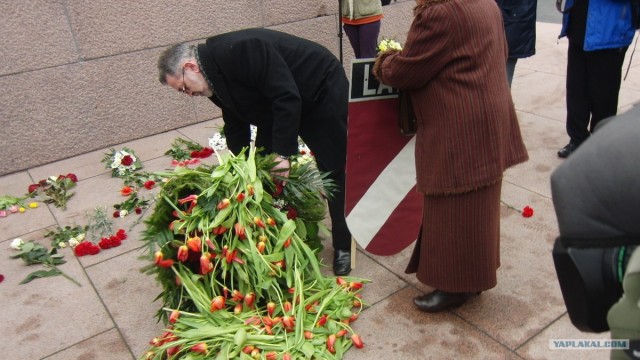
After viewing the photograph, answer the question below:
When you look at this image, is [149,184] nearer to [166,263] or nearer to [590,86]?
[166,263]

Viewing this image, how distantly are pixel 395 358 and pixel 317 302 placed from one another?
0.50 metres

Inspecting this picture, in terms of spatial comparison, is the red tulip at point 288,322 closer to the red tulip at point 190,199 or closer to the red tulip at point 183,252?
the red tulip at point 183,252

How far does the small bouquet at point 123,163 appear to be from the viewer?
16.1 feet

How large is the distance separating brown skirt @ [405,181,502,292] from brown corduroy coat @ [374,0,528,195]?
0.10 metres

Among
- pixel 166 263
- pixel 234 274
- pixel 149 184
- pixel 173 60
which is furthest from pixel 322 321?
pixel 149 184

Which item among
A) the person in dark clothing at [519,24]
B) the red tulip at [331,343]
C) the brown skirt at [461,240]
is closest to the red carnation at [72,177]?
the red tulip at [331,343]

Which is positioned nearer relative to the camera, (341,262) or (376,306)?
(376,306)

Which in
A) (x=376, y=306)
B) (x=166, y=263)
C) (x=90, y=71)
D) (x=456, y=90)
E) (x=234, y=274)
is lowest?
(x=376, y=306)

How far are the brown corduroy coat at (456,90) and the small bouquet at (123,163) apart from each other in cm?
324

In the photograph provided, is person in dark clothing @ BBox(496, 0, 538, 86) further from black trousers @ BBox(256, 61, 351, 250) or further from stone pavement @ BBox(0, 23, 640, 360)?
black trousers @ BBox(256, 61, 351, 250)

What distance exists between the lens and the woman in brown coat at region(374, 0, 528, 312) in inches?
86.7

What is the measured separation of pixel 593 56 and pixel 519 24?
640mm

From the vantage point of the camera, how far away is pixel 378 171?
2.84 m

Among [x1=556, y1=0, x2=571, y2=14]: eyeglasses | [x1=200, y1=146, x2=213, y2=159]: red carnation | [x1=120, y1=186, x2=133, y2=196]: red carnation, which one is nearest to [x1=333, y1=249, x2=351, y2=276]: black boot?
[x1=120, y1=186, x2=133, y2=196]: red carnation
